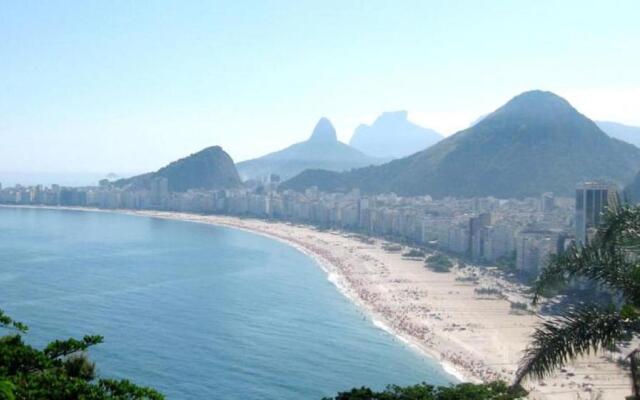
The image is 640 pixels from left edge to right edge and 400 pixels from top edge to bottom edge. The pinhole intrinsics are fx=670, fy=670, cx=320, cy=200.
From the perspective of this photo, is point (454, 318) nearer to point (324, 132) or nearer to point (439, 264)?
point (439, 264)

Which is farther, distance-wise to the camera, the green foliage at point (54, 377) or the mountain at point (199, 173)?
the mountain at point (199, 173)

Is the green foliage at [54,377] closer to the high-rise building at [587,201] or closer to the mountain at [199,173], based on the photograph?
the high-rise building at [587,201]

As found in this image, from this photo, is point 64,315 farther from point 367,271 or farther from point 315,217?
point 315,217

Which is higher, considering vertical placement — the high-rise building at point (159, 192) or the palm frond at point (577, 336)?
the high-rise building at point (159, 192)

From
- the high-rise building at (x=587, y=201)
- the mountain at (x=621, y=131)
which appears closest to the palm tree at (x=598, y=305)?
the high-rise building at (x=587, y=201)

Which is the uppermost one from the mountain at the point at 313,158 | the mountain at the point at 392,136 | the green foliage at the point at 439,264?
the mountain at the point at 392,136

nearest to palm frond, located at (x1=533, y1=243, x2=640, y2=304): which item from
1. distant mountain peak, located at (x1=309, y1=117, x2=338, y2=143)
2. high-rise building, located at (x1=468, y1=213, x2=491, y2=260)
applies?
high-rise building, located at (x1=468, y1=213, x2=491, y2=260)
